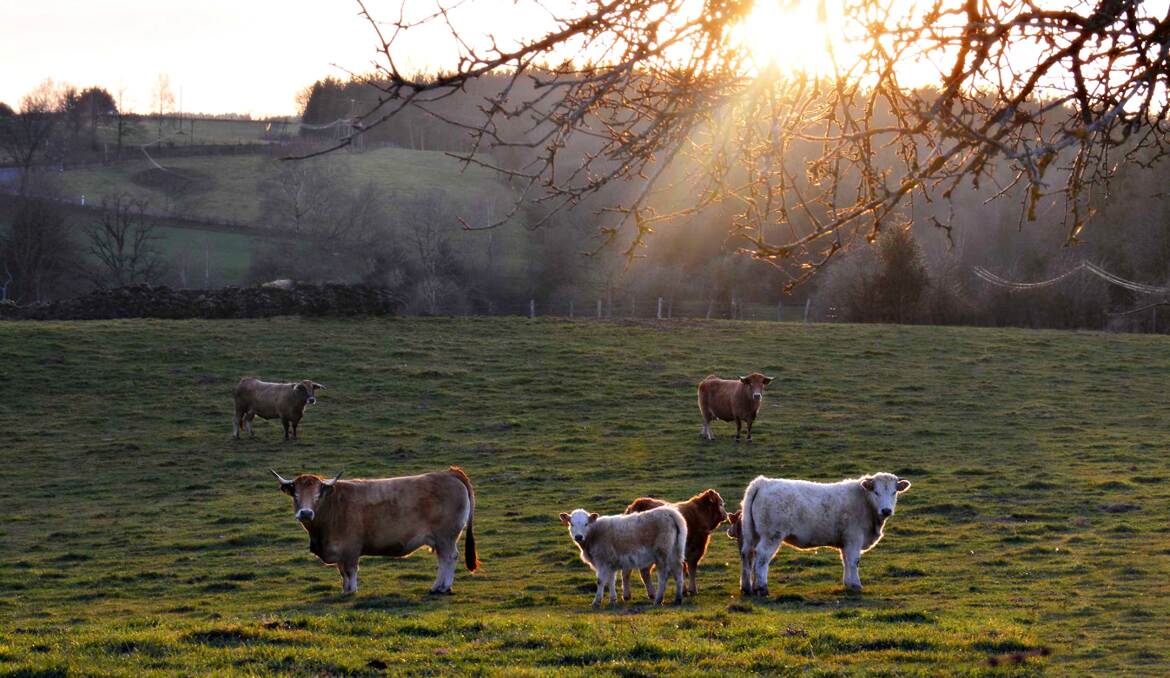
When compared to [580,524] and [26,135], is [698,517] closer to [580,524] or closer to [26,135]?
[580,524]

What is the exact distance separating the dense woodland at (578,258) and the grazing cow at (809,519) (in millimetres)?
28854

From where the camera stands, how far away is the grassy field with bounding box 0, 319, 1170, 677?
948 cm

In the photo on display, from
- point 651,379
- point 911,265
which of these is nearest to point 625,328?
point 651,379

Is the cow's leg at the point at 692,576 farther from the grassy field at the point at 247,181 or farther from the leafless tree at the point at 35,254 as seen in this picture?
the grassy field at the point at 247,181

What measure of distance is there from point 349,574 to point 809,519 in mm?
4983

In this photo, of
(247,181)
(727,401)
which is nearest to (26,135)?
(247,181)

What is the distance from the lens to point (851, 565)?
12.9 m

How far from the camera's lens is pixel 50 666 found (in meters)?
8.30

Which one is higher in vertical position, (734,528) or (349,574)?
(734,528)

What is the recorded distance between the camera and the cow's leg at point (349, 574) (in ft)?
42.9

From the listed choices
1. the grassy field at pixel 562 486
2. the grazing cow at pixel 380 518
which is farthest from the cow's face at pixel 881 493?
the grazing cow at pixel 380 518

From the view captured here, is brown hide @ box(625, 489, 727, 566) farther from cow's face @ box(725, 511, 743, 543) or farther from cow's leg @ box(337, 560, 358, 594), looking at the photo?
cow's leg @ box(337, 560, 358, 594)

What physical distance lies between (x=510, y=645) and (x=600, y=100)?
17.5ft

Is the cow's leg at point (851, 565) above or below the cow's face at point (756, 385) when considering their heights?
below
